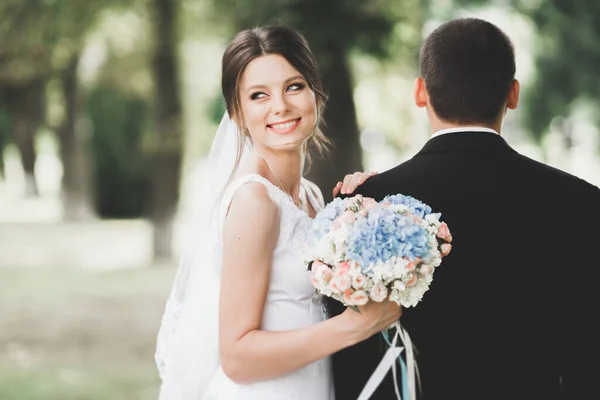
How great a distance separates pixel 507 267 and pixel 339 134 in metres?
6.46

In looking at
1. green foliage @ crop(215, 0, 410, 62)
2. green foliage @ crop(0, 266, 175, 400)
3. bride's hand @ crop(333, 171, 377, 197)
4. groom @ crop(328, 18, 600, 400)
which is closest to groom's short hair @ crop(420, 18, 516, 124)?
groom @ crop(328, 18, 600, 400)

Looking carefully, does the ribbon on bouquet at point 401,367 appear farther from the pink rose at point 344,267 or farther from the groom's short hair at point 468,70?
the groom's short hair at point 468,70

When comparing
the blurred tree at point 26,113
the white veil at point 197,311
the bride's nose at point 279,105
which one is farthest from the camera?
the blurred tree at point 26,113

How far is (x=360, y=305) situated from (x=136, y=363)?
24.0ft

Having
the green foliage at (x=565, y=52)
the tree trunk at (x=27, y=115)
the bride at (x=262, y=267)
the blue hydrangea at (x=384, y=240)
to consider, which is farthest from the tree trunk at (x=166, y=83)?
the blue hydrangea at (x=384, y=240)

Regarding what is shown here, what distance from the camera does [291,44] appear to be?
2969mm

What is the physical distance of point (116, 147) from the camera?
92.8 feet

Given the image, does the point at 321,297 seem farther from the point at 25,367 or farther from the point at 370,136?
the point at 370,136

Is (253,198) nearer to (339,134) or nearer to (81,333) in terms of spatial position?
(339,134)

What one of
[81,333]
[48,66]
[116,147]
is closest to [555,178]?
[81,333]

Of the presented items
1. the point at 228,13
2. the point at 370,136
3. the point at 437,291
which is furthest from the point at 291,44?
the point at 370,136

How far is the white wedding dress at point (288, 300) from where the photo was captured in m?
2.79

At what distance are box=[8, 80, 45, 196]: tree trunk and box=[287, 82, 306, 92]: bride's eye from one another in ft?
67.7

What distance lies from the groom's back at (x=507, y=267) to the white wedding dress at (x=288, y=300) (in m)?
0.34
